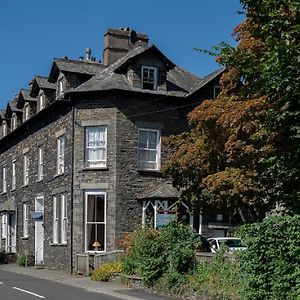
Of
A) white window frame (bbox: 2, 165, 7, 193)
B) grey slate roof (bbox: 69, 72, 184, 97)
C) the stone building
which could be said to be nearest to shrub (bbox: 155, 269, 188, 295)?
the stone building

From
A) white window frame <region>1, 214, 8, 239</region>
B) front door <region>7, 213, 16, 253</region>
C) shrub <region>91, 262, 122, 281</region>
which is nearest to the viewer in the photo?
shrub <region>91, 262, 122, 281</region>

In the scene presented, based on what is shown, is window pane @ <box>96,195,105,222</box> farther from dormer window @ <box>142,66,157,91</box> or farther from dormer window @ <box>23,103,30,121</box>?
dormer window @ <box>23,103,30,121</box>

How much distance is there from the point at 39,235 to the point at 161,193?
9.96 metres

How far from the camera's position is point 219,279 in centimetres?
1559

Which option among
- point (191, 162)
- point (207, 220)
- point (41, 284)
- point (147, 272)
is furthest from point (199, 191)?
point (207, 220)

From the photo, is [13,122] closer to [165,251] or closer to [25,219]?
[25,219]

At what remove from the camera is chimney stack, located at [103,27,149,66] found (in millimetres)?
31689

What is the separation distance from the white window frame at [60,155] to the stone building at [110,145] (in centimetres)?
5

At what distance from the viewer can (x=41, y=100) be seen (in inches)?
1309

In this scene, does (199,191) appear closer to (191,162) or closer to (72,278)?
(191,162)

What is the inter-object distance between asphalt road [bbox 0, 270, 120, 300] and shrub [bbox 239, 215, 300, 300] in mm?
5226

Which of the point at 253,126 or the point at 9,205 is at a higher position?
the point at 253,126

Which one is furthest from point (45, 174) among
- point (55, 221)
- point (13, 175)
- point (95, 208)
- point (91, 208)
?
point (13, 175)

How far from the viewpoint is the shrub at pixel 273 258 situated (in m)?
12.4
